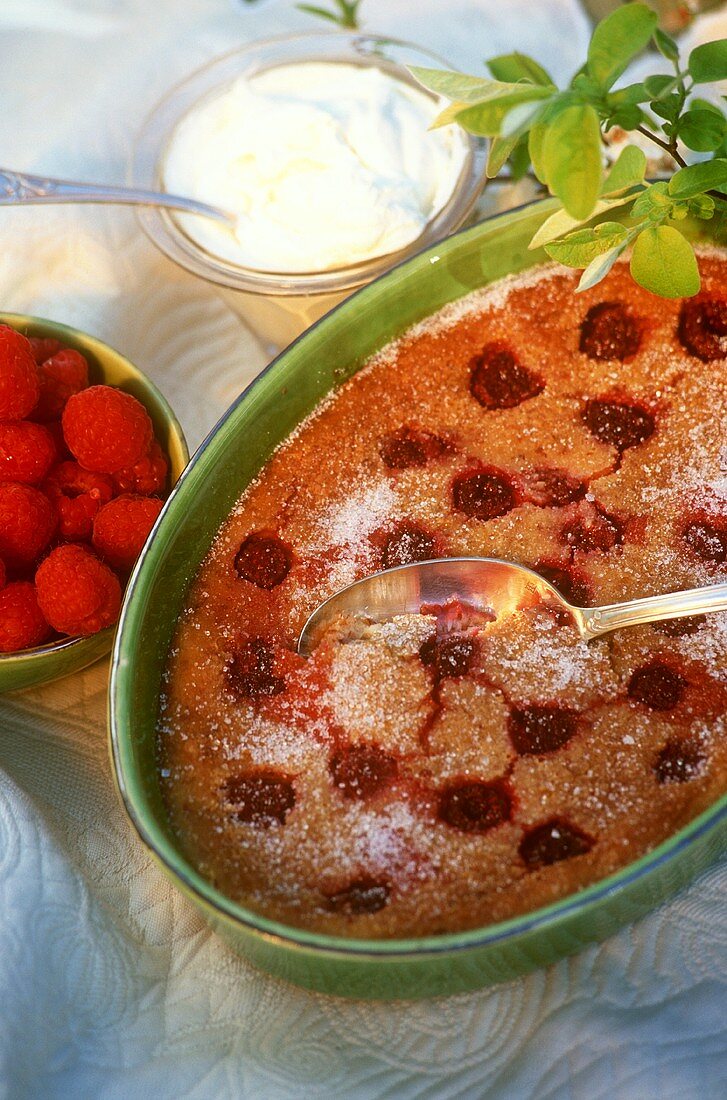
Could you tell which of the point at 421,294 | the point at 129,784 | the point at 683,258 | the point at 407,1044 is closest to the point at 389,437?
the point at 421,294

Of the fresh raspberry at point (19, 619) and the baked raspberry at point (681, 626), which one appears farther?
the fresh raspberry at point (19, 619)

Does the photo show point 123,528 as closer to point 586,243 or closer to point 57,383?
point 57,383

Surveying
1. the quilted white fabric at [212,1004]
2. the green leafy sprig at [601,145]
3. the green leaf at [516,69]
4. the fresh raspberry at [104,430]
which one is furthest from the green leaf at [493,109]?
the quilted white fabric at [212,1004]

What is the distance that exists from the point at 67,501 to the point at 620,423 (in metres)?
0.58

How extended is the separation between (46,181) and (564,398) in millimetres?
735

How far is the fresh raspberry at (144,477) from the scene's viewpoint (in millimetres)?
1084

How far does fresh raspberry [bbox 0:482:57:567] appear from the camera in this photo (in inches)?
40.2

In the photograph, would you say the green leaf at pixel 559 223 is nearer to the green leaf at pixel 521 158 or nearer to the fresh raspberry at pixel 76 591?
the green leaf at pixel 521 158

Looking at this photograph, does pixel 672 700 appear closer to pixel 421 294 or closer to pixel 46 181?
pixel 421 294

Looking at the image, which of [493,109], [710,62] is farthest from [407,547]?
[710,62]

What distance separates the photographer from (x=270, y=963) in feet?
2.68

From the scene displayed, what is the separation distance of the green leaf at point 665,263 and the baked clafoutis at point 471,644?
99 millimetres

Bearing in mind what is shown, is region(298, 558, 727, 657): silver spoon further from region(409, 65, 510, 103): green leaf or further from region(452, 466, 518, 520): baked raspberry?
region(409, 65, 510, 103): green leaf

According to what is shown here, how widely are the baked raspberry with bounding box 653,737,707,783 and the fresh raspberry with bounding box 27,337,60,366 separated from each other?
0.80 m
